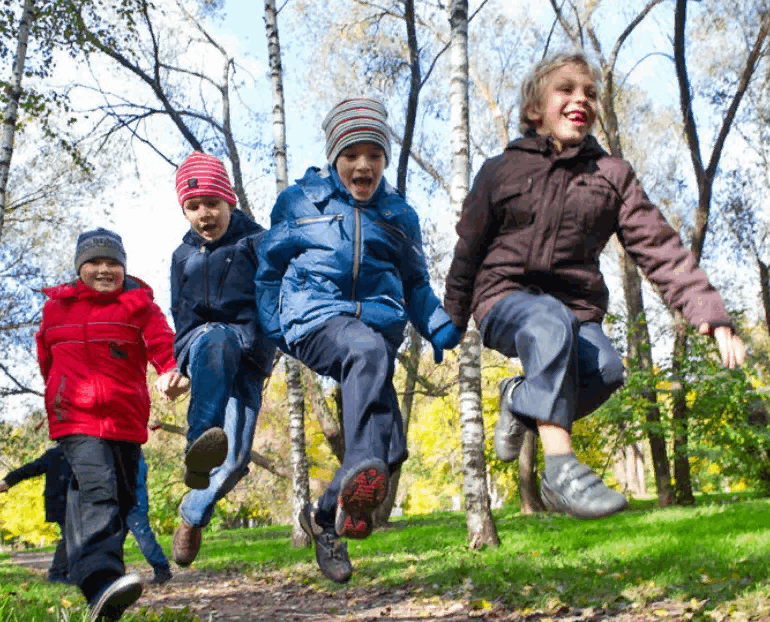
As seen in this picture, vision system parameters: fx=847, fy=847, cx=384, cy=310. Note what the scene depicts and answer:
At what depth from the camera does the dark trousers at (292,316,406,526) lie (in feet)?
11.2

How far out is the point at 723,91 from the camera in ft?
56.0

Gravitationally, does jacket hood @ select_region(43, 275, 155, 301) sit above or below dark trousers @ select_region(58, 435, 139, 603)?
above

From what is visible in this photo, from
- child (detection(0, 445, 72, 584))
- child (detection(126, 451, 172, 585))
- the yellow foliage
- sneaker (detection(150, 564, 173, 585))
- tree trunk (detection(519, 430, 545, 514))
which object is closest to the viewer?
child (detection(0, 445, 72, 584))

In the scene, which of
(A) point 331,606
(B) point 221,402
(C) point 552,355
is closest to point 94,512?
(B) point 221,402

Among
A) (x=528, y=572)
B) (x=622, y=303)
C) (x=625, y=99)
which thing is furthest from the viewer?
(x=622, y=303)

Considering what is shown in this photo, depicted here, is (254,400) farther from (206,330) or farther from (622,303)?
(622,303)

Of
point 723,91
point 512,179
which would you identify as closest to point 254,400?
point 512,179

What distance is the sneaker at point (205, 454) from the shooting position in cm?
387

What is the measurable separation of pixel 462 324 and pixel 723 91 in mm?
15658

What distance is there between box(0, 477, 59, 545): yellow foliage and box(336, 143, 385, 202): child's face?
4258 centimetres

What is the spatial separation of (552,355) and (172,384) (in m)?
2.15

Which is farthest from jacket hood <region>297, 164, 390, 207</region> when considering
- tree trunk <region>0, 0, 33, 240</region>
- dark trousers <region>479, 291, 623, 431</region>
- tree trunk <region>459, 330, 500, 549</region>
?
tree trunk <region>0, 0, 33, 240</region>

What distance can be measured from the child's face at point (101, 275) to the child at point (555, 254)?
220 cm

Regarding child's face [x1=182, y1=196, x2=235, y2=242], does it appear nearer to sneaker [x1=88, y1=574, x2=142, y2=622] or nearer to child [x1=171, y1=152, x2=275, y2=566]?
child [x1=171, y1=152, x2=275, y2=566]
